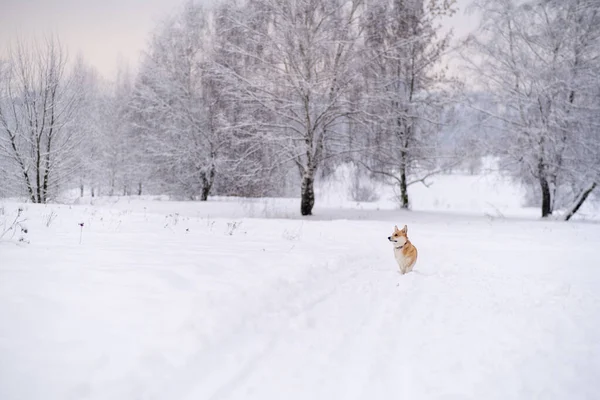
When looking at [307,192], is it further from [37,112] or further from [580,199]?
[37,112]

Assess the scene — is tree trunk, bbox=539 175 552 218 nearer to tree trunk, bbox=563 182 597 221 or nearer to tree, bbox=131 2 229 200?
tree trunk, bbox=563 182 597 221

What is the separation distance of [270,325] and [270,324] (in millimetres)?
20

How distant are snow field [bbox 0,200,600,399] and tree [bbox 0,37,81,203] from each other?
11161 millimetres

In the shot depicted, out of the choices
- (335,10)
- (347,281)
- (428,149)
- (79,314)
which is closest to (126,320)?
(79,314)

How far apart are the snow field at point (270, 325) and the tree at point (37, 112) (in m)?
11.2

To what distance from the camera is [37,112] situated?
14.4 meters

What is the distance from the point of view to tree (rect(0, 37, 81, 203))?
548 inches

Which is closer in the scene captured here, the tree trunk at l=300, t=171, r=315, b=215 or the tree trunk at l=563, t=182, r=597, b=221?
the tree trunk at l=563, t=182, r=597, b=221

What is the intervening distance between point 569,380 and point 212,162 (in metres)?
16.8

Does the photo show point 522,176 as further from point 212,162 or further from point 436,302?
point 212,162

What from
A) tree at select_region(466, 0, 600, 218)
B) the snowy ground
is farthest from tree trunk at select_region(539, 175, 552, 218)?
the snowy ground

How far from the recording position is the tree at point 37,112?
13.9 meters

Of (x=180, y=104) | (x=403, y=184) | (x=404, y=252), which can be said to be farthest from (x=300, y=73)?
(x=404, y=252)

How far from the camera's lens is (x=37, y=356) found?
7.38 ft
